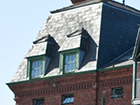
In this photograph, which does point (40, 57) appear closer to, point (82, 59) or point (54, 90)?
point (54, 90)

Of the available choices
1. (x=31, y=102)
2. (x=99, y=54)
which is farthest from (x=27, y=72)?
(x=99, y=54)

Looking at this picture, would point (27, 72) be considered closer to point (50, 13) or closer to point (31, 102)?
point (31, 102)

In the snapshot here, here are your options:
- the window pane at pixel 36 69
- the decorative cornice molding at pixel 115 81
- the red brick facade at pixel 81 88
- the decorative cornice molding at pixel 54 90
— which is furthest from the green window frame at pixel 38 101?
the decorative cornice molding at pixel 115 81

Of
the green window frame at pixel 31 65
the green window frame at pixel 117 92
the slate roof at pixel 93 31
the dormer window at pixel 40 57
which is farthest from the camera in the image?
the dormer window at pixel 40 57

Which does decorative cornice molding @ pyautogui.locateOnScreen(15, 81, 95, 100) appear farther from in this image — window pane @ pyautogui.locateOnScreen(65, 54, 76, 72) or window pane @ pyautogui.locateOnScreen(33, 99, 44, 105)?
window pane @ pyautogui.locateOnScreen(65, 54, 76, 72)

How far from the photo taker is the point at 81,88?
4488 centimetres

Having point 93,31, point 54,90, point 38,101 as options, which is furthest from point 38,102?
point 93,31

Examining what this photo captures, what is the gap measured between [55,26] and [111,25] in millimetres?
5152

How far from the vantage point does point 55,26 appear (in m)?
50.7

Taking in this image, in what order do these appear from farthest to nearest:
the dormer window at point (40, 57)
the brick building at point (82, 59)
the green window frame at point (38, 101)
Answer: the dormer window at point (40, 57)
the green window frame at point (38, 101)
the brick building at point (82, 59)

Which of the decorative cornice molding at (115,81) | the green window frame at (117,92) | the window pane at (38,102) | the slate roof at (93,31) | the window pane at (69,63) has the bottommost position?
the green window frame at (117,92)

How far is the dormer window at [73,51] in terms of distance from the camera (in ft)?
151

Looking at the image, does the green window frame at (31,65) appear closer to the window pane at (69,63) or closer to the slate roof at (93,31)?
the slate roof at (93,31)

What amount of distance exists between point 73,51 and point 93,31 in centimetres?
245
